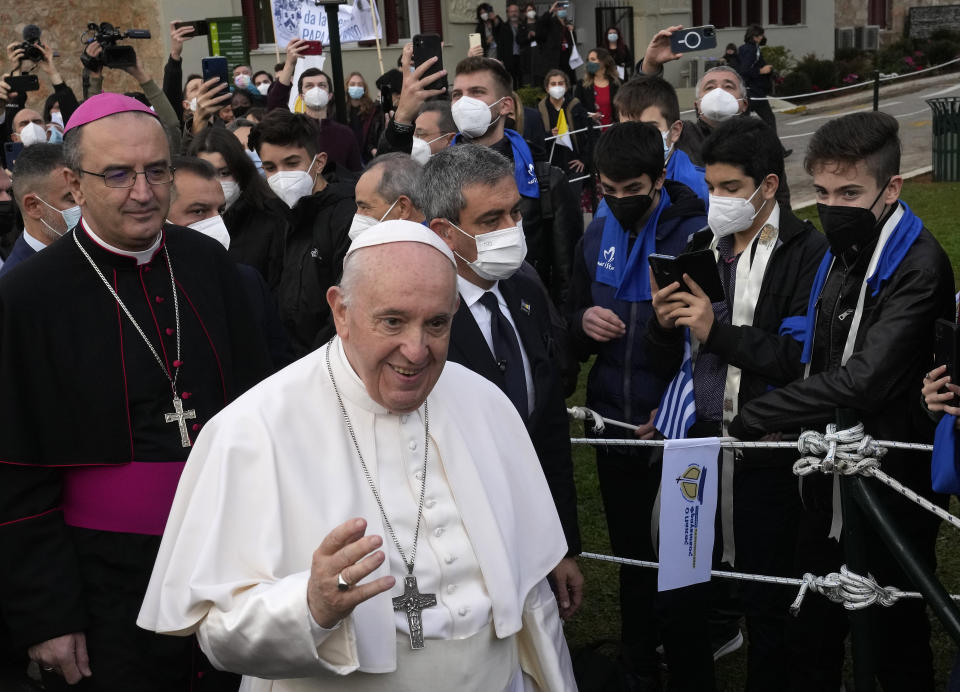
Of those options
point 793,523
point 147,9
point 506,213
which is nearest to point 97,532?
point 506,213

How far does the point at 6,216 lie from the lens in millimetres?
6582

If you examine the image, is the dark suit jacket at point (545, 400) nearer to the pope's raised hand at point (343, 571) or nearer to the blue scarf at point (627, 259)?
the blue scarf at point (627, 259)

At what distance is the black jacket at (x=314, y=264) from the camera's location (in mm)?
5547

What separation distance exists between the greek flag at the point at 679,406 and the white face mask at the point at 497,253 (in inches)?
37.8

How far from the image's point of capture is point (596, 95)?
1752 cm

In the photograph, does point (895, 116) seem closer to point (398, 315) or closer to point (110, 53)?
point (110, 53)

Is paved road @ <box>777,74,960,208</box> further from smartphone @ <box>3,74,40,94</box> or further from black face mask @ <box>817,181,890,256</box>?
black face mask @ <box>817,181,890,256</box>

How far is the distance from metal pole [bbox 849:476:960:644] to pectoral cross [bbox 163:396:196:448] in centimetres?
208

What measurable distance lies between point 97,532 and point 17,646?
379 millimetres

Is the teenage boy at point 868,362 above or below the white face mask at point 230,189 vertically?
below

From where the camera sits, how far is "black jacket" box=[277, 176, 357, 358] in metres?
5.55

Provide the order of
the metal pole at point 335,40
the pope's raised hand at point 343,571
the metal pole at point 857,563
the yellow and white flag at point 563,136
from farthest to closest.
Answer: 1. the yellow and white flag at point 563,136
2. the metal pole at point 335,40
3. the metal pole at point 857,563
4. the pope's raised hand at point 343,571

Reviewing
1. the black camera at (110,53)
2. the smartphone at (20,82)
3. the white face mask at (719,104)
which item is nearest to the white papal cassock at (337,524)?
the white face mask at (719,104)

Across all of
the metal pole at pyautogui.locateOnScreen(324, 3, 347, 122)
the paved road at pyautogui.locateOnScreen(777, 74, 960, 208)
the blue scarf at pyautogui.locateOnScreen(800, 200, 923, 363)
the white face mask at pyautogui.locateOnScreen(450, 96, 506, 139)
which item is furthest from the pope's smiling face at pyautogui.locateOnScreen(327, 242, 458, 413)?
the paved road at pyautogui.locateOnScreen(777, 74, 960, 208)
